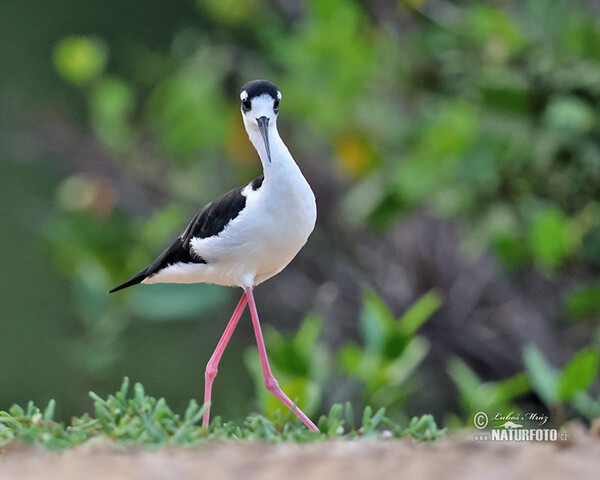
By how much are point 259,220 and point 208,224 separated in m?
0.23

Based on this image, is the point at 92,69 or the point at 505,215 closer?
the point at 505,215

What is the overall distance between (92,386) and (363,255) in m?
1.95

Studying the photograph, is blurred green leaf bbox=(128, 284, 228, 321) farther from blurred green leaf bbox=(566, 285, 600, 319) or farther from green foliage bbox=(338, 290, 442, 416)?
blurred green leaf bbox=(566, 285, 600, 319)

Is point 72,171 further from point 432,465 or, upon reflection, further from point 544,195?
point 432,465

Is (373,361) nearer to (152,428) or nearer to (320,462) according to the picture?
(152,428)

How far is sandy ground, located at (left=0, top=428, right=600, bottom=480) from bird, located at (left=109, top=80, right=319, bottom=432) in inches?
21.5

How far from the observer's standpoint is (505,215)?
16.2ft

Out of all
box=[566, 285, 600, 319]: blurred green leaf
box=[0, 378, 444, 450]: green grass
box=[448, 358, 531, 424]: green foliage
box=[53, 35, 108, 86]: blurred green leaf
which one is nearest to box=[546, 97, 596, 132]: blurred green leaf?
box=[566, 285, 600, 319]: blurred green leaf

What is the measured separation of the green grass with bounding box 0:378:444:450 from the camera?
2.39 meters

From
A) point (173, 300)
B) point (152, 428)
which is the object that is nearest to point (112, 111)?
point (173, 300)

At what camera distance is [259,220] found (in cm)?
277

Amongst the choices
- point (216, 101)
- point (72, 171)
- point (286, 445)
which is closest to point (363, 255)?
point (216, 101)

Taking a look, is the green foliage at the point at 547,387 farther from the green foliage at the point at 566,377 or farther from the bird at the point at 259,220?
the bird at the point at 259,220

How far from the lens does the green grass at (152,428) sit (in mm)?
2395
